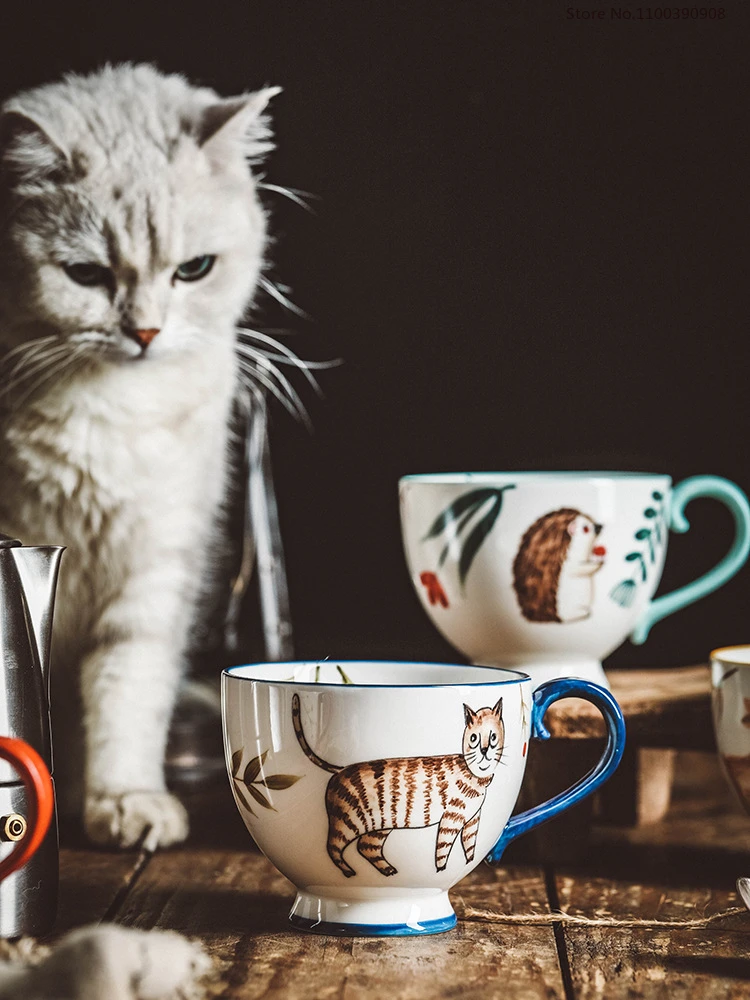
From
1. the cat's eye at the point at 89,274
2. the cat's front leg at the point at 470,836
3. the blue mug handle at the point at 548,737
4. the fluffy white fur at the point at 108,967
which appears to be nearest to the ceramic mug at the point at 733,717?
the blue mug handle at the point at 548,737

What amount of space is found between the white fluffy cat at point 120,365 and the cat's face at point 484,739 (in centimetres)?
36

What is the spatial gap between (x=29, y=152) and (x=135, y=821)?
0.54 metres

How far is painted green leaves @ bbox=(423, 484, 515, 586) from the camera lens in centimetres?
80

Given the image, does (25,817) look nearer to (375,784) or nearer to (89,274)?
(375,784)

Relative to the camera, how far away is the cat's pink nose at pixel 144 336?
96cm

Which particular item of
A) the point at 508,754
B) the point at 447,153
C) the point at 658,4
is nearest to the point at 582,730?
the point at 508,754

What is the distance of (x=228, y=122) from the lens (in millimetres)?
1011

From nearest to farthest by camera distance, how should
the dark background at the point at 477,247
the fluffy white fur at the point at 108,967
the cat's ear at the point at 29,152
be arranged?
the fluffy white fur at the point at 108,967 → the cat's ear at the point at 29,152 → the dark background at the point at 477,247

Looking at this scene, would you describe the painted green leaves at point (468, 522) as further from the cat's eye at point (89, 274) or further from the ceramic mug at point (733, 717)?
the cat's eye at point (89, 274)

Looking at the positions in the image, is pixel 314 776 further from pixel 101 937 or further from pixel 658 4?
pixel 658 4

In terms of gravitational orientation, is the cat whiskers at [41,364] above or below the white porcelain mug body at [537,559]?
above

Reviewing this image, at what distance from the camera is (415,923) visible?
0.64m

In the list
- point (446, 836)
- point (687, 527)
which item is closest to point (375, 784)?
point (446, 836)

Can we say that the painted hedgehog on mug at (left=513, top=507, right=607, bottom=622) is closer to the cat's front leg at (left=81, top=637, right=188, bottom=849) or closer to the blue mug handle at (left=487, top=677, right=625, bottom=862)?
the blue mug handle at (left=487, top=677, right=625, bottom=862)
